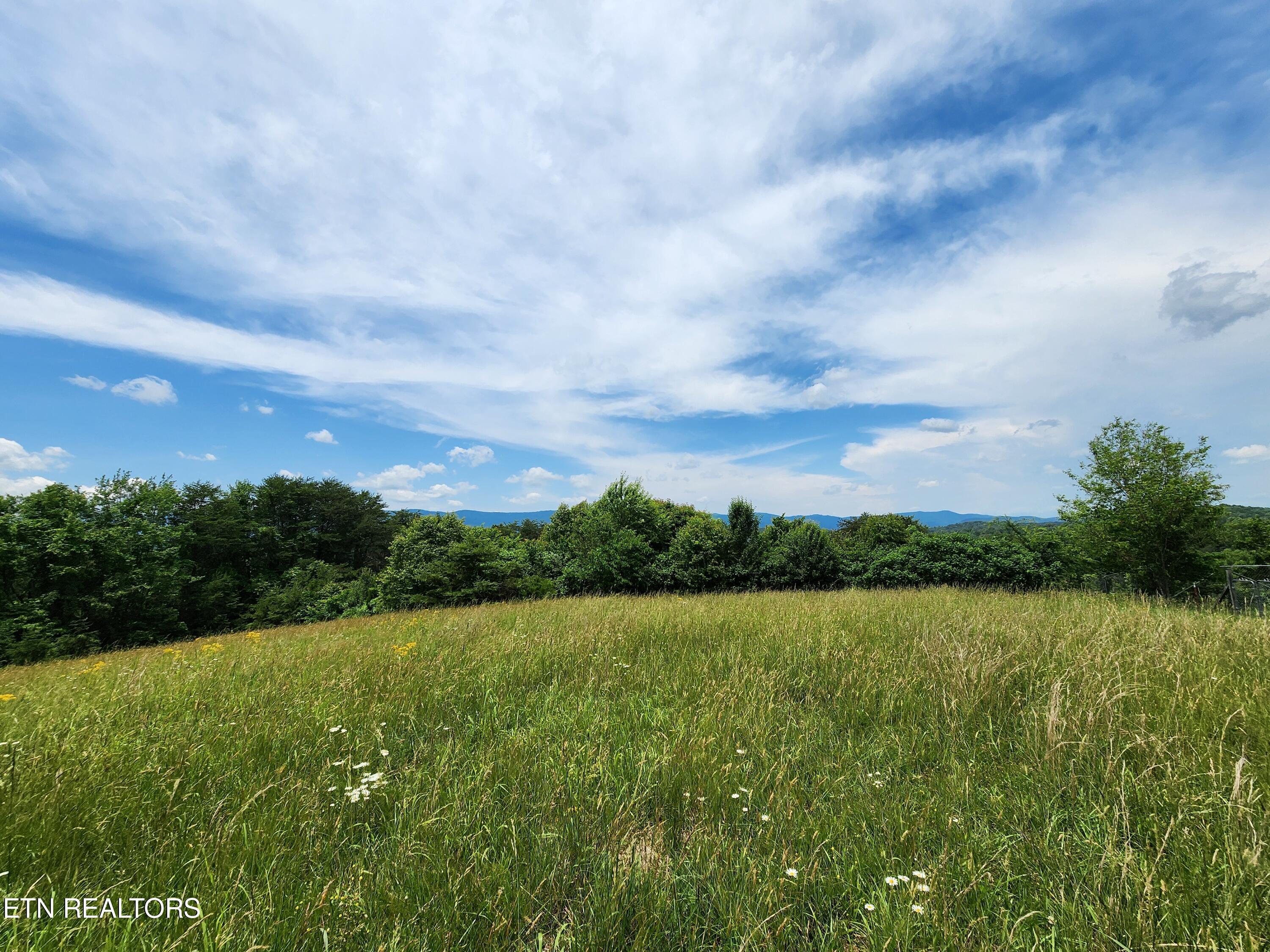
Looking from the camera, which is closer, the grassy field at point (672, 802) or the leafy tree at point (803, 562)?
the grassy field at point (672, 802)

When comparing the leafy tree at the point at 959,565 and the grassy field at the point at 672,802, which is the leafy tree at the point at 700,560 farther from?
the grassy field at the point at 672,802

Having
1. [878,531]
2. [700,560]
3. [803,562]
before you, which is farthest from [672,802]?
[878,531]

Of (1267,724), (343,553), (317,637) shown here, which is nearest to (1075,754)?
(1267,724)

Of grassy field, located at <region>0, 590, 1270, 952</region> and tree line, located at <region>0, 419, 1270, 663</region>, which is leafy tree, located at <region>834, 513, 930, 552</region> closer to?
tree line, located at <region>0, 419, 1270, 663</region>

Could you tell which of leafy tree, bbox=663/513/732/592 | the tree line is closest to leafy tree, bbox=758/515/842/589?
the tree line

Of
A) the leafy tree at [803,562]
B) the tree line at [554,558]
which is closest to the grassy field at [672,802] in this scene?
the tree line at [554,558]

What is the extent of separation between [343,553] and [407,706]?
5242 centimetres

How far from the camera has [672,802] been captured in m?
2.48

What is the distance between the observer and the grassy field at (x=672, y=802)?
165 centimetres

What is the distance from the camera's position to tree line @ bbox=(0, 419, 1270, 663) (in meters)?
17.6

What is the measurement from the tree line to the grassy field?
12430 millimetres

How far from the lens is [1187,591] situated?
1560cm

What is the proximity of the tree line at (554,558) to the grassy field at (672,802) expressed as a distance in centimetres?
1243

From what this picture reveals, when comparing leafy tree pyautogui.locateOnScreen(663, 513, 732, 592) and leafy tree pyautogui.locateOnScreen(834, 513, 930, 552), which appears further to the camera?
leafy tree pyautogui.locateOnScreen(834, 513, 930, 552)
